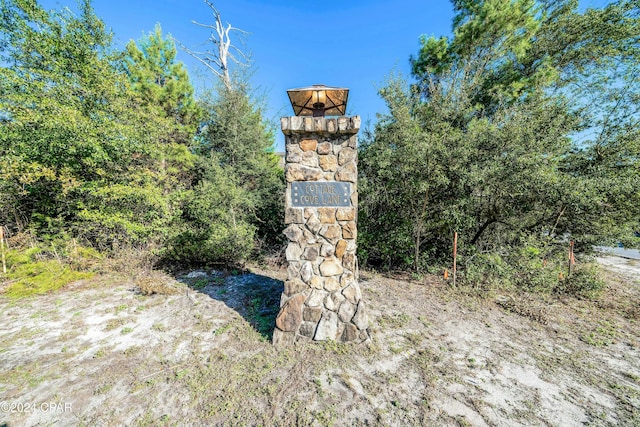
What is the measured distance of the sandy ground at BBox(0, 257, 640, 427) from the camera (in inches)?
67.6

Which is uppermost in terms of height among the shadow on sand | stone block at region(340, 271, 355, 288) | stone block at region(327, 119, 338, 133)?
stone block at region(327, 119, 338, 133)

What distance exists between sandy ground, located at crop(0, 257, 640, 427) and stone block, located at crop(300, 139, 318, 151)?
7.04ft

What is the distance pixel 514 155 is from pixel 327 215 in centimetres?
357

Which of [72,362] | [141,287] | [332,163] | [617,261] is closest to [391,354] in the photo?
[332,163]

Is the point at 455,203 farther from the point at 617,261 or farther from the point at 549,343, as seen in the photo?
the point at 617,261

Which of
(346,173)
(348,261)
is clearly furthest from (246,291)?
(346,173)

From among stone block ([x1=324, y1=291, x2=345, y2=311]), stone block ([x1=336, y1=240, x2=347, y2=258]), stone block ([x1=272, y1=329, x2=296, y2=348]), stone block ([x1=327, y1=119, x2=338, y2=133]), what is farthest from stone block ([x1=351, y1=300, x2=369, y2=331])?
stone block ([x1=327, y1=119, x2=338, y2=133])

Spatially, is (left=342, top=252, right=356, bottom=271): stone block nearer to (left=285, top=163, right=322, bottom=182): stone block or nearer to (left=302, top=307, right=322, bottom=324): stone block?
(left=302, top=307, right=322, bottom=324): stone block

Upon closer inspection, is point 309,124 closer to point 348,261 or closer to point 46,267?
point 348,261

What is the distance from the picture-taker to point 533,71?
6191 millimetres

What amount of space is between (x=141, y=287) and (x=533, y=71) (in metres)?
10.4

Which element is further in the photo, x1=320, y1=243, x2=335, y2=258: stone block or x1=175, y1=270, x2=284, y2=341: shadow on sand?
x1=175, y1=270, x2=284, y2=341: shadow on sand

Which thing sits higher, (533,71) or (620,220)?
(533,71)

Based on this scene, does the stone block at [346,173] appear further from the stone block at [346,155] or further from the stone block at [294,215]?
the stone block at [294,215]
